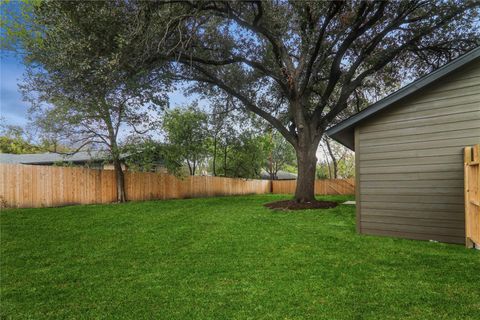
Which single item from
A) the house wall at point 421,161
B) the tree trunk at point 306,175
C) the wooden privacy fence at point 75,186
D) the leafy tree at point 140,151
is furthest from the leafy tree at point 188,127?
the house wall at point 421,161

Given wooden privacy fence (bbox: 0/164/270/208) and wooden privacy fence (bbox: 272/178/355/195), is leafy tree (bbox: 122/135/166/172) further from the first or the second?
wooden privacy fence (bbox: 272/178/355/195)

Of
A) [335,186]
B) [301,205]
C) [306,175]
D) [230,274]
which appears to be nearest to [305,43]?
[306,175]

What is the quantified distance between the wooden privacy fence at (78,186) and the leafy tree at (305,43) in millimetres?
5817

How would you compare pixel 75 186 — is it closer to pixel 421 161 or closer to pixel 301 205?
pixel 301 205

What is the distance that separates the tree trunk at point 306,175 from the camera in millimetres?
11636

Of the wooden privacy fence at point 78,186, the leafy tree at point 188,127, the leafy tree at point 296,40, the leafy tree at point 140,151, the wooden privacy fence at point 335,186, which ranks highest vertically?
the leafy tree at point 296,40

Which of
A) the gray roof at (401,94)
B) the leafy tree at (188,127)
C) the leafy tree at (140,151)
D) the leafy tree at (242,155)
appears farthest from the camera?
the leafy tree at (242,155)

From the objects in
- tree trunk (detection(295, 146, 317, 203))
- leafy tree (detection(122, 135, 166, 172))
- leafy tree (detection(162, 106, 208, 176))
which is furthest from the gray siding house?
leafy tree (detection(162, 106, 208, 176))

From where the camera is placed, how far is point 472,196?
16.7 ft

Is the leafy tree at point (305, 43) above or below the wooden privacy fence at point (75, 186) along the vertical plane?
above

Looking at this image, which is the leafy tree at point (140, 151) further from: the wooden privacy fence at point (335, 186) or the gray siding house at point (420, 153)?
the wooden privacy fence at point (335, 186)

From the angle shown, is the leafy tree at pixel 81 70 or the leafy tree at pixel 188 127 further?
the leafy tree at pixel 188 127

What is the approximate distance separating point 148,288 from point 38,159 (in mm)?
22620

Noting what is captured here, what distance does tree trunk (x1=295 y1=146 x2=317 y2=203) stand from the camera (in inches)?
458
